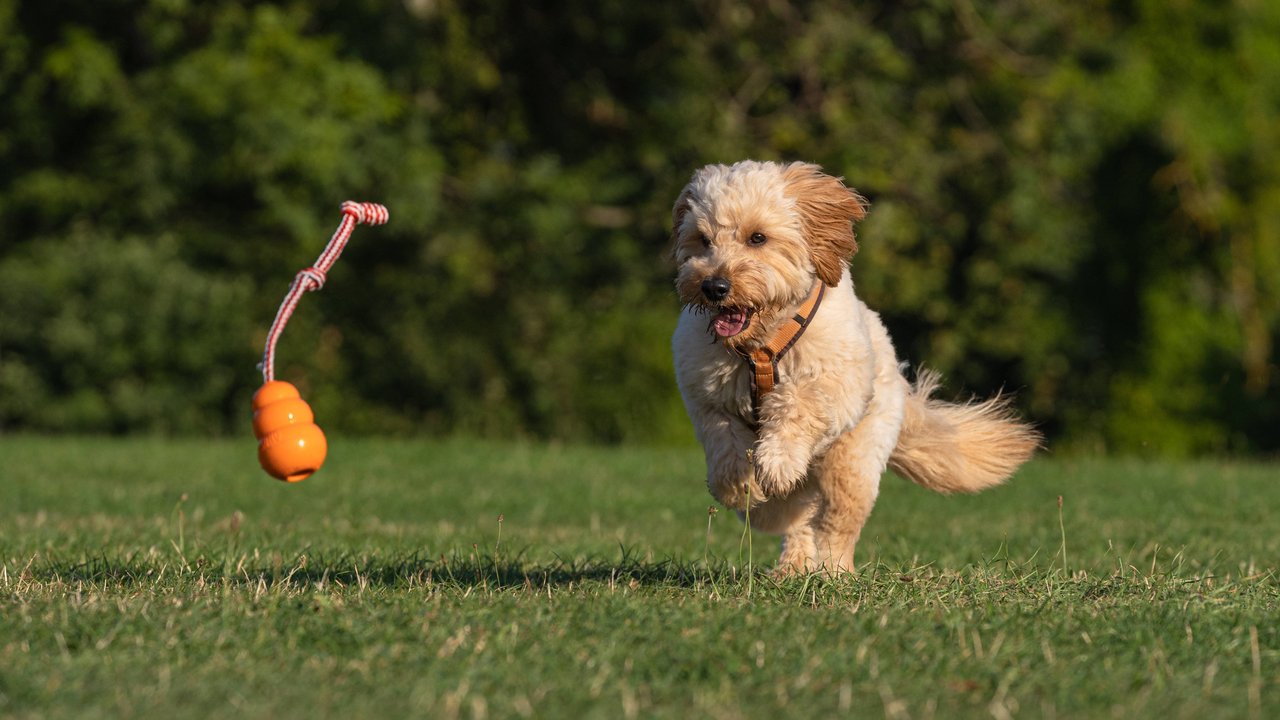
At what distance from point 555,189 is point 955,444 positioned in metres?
10.8

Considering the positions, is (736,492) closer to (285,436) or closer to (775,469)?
(775,469)

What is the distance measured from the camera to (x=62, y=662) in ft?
13.2

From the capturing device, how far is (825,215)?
5852 millimetres

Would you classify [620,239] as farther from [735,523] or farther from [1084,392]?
[735,523]

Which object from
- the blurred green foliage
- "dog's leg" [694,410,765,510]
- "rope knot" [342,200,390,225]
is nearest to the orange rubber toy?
"rope knot" [342,200,390,225]

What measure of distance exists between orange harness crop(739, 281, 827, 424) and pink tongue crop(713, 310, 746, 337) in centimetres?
13

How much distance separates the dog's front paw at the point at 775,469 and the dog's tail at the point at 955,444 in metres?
1.18

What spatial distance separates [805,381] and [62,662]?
Result: 270 cm

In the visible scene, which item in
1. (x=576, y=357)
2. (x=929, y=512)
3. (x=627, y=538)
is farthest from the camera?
(x=576, y=357)

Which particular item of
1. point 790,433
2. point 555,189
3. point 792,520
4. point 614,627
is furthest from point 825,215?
point 555,189

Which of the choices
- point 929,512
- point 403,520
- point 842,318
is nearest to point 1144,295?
point 929,512

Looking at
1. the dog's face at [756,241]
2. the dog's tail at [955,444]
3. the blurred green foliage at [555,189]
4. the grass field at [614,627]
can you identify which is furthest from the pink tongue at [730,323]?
the blurred green foliage at [555,189]

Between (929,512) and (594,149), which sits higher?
(594,149)

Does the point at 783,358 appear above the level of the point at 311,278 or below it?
below
